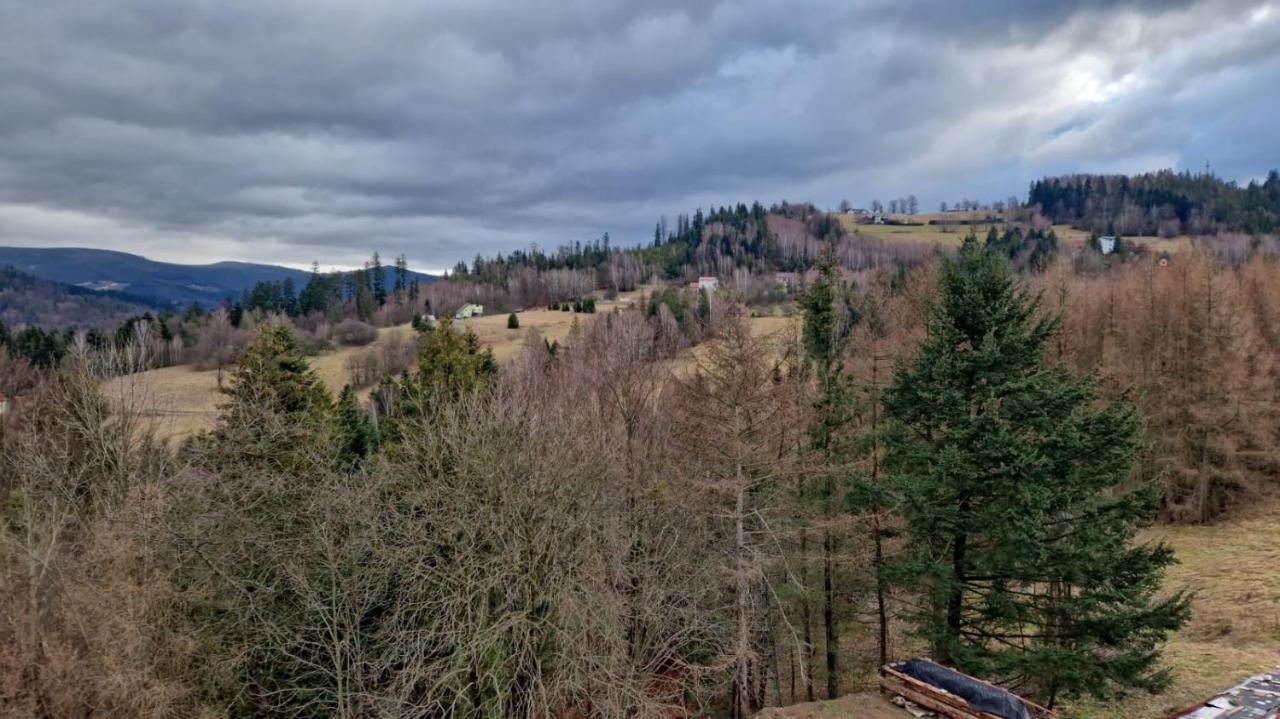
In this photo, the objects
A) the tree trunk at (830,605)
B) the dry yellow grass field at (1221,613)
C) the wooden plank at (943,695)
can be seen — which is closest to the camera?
the wooden plank at (943,695)

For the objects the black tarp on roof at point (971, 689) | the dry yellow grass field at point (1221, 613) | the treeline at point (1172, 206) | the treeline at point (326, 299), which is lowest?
the dry yellow grass field at point (1221, 613)

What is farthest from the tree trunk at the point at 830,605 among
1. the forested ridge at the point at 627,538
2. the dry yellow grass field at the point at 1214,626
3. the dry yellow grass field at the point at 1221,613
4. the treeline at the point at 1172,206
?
the treeline at the point at 1172,206

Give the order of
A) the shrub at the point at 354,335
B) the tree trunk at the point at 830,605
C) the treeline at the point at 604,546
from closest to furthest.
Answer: the treeline at the point at 604,546, the tree trunk at the point at 830,605, the shrub at the point at 354,335

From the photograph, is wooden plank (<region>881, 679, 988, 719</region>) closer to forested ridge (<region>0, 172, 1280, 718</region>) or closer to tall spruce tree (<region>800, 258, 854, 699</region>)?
forested ridge (<region>0, 172, 1280, 718</region>)

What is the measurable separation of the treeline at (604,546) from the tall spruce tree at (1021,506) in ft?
0.22

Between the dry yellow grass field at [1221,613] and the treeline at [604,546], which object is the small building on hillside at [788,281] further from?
the treeline at [604,546]

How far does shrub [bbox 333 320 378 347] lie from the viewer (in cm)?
9000

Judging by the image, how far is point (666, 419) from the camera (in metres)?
21.7

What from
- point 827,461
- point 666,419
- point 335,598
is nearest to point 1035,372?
point 827,461

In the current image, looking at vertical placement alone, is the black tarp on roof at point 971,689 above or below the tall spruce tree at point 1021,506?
below

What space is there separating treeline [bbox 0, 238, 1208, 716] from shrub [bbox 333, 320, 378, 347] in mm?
75073

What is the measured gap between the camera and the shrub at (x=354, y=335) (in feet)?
295

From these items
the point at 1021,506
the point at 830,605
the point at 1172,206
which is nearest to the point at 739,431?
the point at 1021,506

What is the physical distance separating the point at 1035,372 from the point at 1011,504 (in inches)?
128
